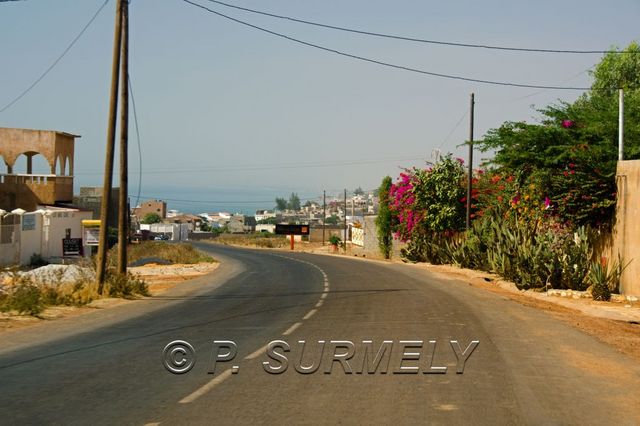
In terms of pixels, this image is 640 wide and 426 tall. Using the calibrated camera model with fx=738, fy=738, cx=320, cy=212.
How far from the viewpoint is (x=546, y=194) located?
24078 mm

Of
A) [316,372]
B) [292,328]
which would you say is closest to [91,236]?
[292,328]

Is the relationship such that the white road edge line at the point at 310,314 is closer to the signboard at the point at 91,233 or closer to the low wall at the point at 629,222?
the low wall at the point at 629,222

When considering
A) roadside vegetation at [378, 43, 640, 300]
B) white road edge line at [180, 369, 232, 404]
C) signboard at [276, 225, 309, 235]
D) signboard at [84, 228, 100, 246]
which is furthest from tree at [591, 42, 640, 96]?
signboard at [276, 225, 309, 235]

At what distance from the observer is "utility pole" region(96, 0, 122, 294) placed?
22.1 metres

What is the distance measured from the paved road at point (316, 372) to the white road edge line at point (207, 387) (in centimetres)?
3

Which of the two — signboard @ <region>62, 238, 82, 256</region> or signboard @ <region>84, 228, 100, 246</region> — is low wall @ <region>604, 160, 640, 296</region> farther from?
signboard @ <region>62, 238, 82, 256</region>

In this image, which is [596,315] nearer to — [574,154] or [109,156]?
[574,154]

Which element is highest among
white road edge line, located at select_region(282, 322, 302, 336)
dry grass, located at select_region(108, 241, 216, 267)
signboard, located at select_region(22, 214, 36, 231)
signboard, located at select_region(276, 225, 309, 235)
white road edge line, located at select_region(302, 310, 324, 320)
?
signboard, located at select_region(22, 214, 36, 231)

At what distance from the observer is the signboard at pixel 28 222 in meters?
38.7

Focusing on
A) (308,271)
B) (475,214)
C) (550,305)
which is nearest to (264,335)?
(550,305)

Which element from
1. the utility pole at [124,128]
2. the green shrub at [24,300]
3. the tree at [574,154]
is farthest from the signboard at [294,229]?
the green shrub at [24,300]

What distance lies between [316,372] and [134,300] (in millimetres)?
13353

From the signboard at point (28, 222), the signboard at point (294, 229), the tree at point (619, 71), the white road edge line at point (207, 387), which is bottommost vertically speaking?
the signboard at point (294, 229)

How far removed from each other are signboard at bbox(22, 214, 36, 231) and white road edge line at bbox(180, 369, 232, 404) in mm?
32422
